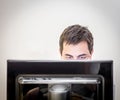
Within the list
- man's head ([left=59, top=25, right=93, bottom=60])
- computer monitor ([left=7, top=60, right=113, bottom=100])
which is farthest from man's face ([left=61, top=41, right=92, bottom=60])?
computer monitor ([left=7, top=60, right=113, bottom=100])

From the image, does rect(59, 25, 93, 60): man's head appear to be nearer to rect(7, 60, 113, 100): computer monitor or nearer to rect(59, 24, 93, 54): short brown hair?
rect(59, 24, 93, 54): short brown hair

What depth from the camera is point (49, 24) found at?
1659mm

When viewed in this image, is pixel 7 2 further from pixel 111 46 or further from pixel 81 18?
pixel 111 46

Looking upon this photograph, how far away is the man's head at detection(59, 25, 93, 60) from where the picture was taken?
5.34 feet

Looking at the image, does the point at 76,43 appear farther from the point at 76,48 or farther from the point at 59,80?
the point at 59,80

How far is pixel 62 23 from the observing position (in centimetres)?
165

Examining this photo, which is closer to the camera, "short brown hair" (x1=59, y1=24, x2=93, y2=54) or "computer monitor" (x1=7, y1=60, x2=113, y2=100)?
"computer monitor" (x1=7, y1=60, x2=113, y2=100)

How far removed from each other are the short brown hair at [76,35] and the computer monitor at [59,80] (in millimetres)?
444

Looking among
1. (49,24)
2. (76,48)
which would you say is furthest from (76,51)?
(49,24)

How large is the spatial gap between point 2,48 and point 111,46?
835 mm

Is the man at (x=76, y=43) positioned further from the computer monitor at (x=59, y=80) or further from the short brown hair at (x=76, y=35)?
the computer monitor at (x=59, y=80)

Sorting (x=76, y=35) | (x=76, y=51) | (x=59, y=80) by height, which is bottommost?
(x=59, y=80)

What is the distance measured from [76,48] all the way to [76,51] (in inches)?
0.9

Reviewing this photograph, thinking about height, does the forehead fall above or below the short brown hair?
below
